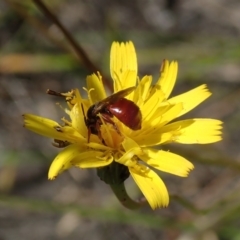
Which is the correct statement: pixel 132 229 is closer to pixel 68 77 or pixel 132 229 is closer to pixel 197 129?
pixel 68 77

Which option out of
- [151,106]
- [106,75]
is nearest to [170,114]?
[151,106]

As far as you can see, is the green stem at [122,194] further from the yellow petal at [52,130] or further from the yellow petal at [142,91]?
the yellow petal at [142,91]

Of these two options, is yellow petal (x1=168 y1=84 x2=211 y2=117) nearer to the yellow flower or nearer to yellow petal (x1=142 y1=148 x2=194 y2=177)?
the yellow flower

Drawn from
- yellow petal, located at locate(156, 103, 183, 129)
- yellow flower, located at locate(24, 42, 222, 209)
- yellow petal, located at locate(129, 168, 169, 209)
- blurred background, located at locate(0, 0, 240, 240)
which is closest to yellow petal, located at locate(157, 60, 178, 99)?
yellow flower, located at locate(24, 42, 222, 209)

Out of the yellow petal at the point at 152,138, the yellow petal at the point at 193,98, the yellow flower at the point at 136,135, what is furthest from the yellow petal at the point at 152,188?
the yellow petal at the point at 193,98

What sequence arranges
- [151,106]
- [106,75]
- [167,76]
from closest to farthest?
[151,106], [167,76], [106,75]

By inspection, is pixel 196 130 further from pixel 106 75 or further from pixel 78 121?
pixel 106 75

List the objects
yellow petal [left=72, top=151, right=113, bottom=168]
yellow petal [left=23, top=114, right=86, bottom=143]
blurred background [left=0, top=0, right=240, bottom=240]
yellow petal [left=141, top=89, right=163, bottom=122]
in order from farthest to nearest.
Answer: blurred background [left=0, top=0, right=240, bottom=240], yellow petal [left=141, top=89, right=163, bottom=122], yellow petal [left=23, top=114, right=86, bottom=143], yellow petal [left=72, top=151, right=113, bottom=168]

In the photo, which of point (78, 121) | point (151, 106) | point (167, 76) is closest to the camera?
point (78, 121)
